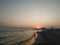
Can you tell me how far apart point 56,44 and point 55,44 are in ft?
0.53

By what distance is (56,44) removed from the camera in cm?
1224

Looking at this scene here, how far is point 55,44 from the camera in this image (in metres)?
12.4
